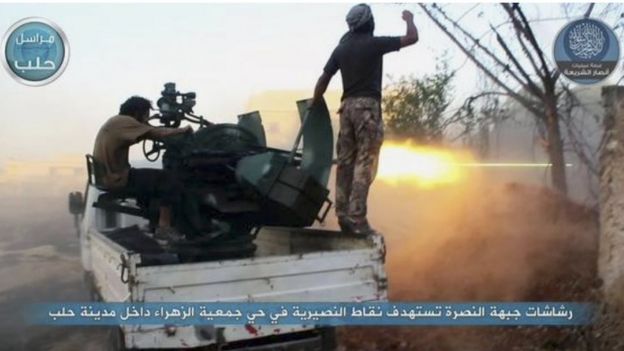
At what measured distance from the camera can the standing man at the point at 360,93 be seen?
383cm

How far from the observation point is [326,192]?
147 inches

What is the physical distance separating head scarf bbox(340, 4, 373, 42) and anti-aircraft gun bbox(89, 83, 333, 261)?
1.65 feet

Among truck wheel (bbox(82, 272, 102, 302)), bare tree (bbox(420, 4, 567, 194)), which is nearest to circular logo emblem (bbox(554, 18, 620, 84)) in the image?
bare tree (bbox(420, 4, 567, 194))

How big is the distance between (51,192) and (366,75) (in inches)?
89.7

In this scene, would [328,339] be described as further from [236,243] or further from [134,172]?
[134,172]

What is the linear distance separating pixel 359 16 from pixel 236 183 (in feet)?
3.80

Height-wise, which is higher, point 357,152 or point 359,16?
point 359,16

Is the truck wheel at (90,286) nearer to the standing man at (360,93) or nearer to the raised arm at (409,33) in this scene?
the standing man at (360,93)

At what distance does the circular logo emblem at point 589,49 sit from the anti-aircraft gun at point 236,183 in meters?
1.54

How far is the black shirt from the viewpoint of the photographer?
387 cm

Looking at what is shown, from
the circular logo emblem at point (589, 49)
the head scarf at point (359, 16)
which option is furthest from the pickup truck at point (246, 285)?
the circular logo emblem at point (589, 49)
